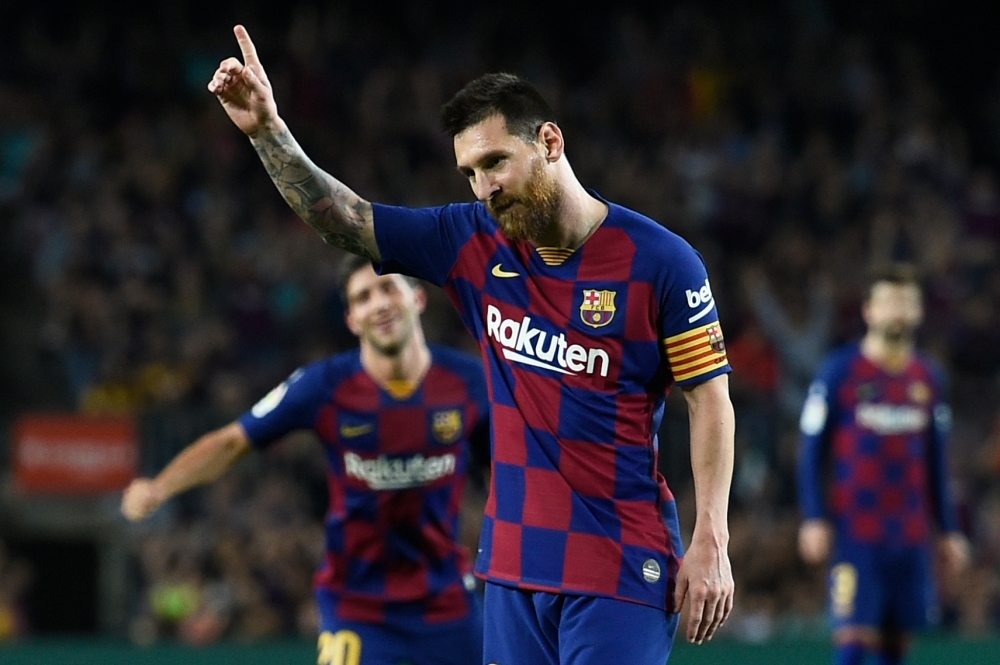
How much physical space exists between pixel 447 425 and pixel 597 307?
2.05 meters

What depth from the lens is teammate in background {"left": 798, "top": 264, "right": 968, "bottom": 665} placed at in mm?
8656

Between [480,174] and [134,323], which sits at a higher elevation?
[134,323]

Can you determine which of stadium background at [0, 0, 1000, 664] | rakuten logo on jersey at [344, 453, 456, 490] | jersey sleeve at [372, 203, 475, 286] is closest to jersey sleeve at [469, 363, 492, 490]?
rakuten logo on jersey at [344, 453, 456, 490]

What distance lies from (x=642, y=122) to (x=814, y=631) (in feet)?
18.7

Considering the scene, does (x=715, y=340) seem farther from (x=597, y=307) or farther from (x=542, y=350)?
(x=542, y=350)

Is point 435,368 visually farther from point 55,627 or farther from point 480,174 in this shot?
point 55,627

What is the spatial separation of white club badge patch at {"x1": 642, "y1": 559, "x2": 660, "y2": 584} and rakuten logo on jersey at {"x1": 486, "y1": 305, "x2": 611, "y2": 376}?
0.49 meters

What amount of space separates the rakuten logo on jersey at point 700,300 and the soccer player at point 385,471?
2066mm

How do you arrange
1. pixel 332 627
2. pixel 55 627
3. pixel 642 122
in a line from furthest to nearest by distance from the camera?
pixel 642 122
pixel 55 627
pixel 332 627

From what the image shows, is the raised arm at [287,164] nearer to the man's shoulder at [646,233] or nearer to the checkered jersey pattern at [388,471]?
the man's shoulder at [646,233]

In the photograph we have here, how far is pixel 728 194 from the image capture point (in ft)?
47.1

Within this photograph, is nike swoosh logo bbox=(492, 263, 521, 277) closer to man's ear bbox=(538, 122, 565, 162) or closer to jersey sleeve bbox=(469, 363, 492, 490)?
man's ear bbox=(538, 122, 565, 162)

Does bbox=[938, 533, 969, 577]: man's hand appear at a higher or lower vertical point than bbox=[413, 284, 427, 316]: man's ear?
lower

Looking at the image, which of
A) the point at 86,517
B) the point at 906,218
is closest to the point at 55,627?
the point at 86,517
